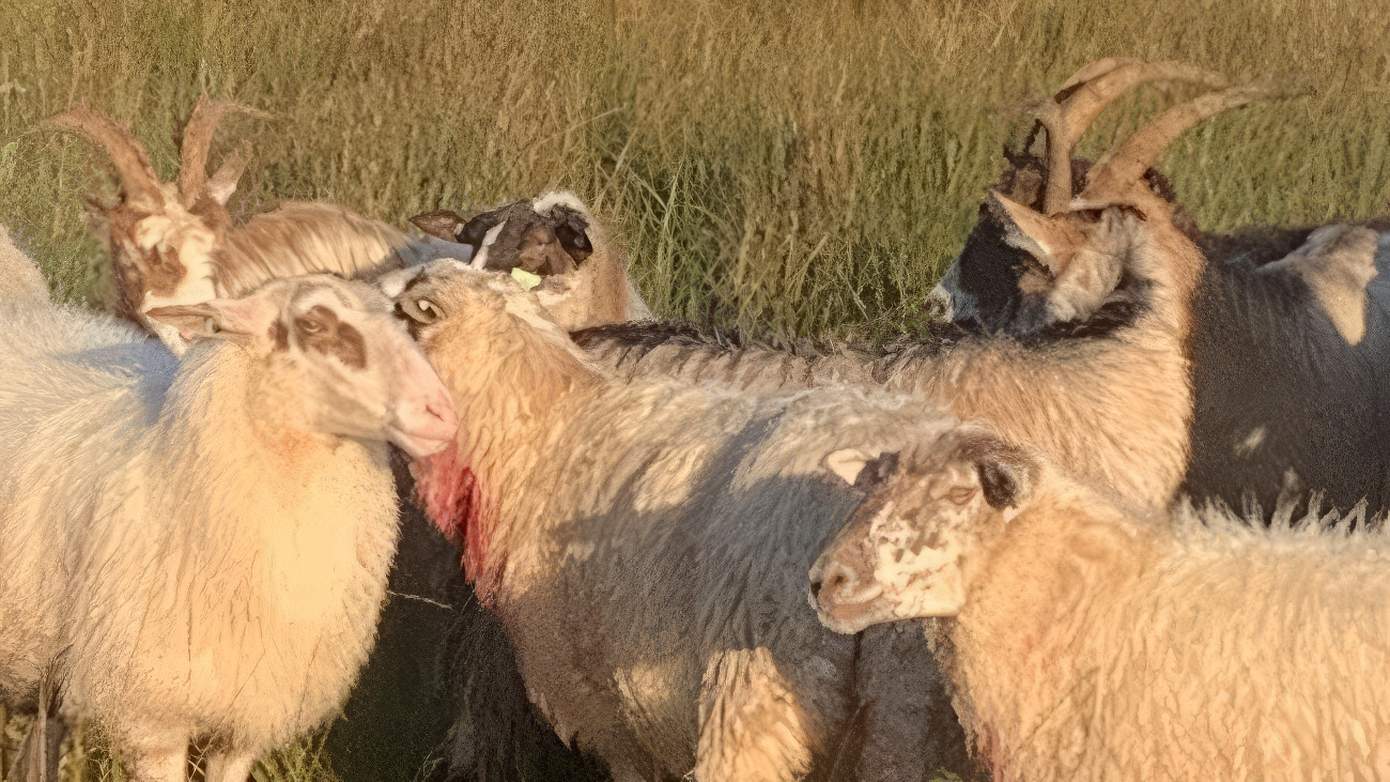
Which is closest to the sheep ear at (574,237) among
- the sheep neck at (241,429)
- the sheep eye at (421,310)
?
the sheep eye at (421,310)

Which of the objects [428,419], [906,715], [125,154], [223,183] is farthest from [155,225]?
[906,715]

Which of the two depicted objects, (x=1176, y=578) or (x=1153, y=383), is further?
(x=1153, y=383)

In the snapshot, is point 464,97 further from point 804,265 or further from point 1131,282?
point 1131,282

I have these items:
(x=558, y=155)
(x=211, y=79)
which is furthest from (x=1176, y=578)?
(x=211, y=79)

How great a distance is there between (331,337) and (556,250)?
150 centimetres

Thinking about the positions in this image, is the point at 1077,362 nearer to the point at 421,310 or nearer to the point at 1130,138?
the point at 1130,138

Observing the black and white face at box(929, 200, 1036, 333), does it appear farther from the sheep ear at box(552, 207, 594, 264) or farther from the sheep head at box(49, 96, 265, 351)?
the sheep head at box(49, 96, 265, 351)

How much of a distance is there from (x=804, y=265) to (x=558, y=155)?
1.36 metres

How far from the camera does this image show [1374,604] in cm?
296

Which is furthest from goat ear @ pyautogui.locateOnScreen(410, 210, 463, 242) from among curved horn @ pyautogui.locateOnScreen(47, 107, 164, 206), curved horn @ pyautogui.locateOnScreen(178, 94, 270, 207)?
curved horn @ pyautogui.locateOnScreen(47, 107, 164, 206)

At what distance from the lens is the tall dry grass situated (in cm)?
764

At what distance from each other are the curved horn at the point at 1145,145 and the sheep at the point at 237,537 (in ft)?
6.85

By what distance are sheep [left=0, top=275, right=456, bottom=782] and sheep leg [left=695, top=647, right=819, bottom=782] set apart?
1.00 meters

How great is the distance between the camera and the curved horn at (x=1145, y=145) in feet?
16.4
